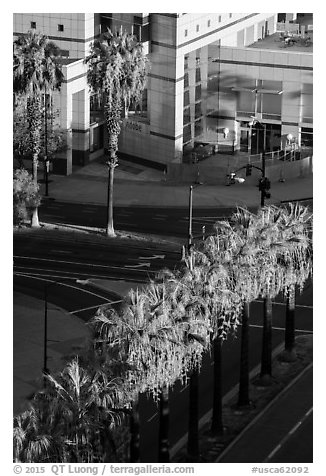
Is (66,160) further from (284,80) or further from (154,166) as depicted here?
(284,80)

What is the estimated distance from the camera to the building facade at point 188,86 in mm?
150000

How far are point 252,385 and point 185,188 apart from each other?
148 ft

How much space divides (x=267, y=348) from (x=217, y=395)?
358 inches

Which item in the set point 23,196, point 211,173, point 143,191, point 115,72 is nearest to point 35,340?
point 23,196

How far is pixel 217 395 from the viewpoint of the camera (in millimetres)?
97375

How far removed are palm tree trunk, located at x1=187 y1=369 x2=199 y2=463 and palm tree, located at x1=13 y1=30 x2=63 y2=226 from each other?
4102 cm

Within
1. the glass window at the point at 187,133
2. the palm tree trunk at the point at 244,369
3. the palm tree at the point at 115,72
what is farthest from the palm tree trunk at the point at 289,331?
the glass window at the point at 187,133

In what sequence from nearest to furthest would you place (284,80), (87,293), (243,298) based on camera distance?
(243,298), (87,293), (284,80)

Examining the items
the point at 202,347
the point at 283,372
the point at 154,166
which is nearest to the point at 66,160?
the point at 154,166


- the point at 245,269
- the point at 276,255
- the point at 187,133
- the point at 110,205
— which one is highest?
the point at 245,269

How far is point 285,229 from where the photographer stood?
103688 millimetres

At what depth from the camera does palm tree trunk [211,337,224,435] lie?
97.2m

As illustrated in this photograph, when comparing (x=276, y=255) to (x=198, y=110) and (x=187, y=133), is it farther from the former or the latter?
(x=198, y=110)

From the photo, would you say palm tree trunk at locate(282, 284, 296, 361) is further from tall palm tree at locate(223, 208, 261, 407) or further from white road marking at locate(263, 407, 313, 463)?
white road marking at locate(263, 407, 313, 463)
